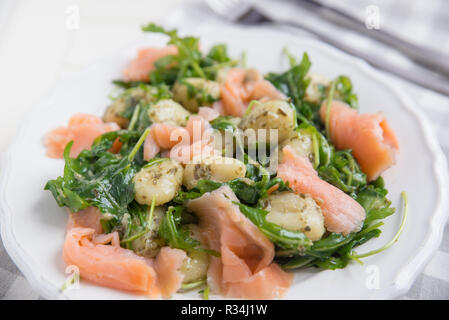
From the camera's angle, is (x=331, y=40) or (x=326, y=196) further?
(x=331, y=40)

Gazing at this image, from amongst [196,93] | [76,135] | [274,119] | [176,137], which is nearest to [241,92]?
[196,93]

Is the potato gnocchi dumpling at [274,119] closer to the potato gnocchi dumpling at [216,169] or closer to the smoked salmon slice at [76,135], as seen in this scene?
the potato gnocchi dumpling at [216,169]

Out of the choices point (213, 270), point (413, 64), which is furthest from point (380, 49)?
point (213, 270)

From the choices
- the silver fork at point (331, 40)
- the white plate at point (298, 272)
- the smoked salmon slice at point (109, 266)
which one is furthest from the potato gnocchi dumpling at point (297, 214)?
the silver fork at point (331, 40)

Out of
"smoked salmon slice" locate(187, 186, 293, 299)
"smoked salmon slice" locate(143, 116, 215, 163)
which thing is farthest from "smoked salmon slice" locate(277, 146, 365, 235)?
"smoked salmon slice" locate(143, 116, 215, 163)

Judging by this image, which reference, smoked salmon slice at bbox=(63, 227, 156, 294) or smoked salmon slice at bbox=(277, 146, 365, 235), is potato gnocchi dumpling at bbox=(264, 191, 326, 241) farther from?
smoked salmon slice at bbox=(63, 227, 156, 294)

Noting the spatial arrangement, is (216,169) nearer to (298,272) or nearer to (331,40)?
(298,272)

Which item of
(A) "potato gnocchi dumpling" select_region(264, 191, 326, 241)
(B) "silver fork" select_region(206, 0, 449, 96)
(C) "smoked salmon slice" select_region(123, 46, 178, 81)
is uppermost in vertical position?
(B) "silver fork" select_region(206, 0, 449, 96)
